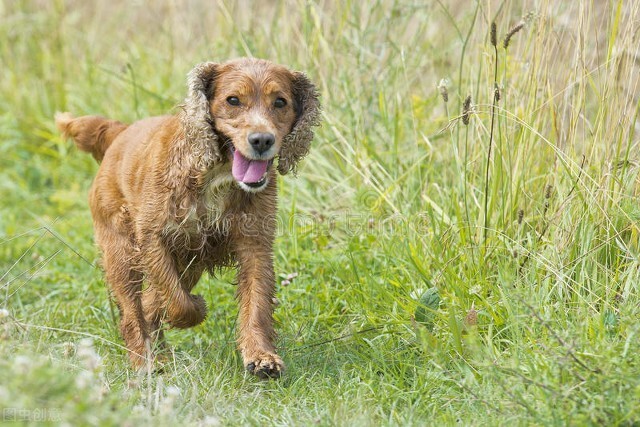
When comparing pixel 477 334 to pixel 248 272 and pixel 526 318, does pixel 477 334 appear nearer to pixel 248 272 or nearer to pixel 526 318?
pixel 526 318

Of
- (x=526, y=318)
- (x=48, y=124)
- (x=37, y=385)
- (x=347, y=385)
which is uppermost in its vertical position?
(x=37, y=385)

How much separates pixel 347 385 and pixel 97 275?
2.16m

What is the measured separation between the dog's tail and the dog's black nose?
4.78ft

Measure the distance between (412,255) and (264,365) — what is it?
0.96 metres

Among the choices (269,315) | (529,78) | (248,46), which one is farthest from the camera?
(248,46)

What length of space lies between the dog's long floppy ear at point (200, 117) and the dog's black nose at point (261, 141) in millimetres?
229

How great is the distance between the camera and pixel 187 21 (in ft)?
25.9

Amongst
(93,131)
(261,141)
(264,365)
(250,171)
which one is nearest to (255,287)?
(264,365)

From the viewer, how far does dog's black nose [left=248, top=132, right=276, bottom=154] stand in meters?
3.75

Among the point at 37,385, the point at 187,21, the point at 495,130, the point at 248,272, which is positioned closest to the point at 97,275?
the point at 248,272

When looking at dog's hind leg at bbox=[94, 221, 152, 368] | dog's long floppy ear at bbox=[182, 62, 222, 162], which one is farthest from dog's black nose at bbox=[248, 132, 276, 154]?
dog's hind leg at bbox=[94, 221, 152, 368]

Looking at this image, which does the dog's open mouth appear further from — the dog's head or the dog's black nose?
the dog's black nose

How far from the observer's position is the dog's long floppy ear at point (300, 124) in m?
4.07

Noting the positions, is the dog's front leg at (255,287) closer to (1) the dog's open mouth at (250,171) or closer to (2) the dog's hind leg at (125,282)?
(1) the dog's open mouth at (250,171)
